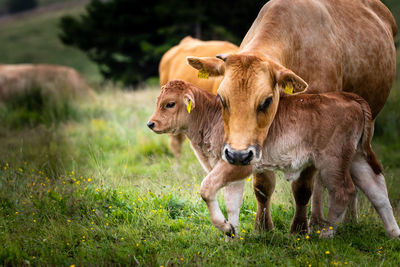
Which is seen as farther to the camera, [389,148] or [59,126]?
[59,126]

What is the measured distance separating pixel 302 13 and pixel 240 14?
12541 millimetres

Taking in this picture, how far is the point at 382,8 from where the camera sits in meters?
7.20

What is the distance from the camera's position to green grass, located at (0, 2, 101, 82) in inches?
1628

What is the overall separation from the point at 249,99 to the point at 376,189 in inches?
70.0

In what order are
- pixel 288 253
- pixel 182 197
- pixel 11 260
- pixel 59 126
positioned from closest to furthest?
pixel 11 260, pixel 288 253, pixel 182 197, pixel 59 126

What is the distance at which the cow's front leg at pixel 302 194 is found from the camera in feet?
16.7

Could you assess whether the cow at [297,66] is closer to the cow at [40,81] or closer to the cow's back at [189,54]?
the cow's back at [189,54]

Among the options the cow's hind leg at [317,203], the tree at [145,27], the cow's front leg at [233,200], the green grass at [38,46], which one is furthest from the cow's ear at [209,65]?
the green grass at [38,46]

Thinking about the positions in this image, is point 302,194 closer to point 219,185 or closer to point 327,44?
point 219,185

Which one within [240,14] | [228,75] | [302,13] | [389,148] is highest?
[302,13]

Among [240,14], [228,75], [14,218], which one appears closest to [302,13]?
[228,75]

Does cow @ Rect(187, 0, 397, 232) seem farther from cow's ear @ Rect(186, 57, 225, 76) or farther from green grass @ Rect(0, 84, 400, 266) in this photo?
green grass @ Rect(0, 84, 400, 266)

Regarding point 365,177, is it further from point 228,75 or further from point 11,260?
point 11,260

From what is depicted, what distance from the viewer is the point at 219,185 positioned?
14.8 ft
